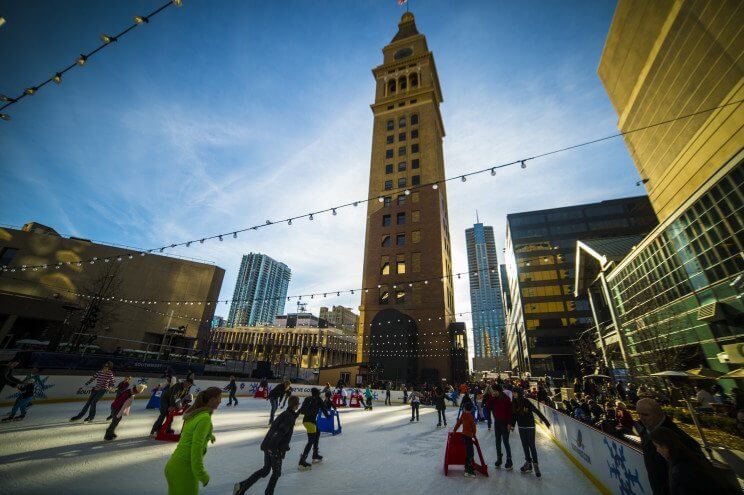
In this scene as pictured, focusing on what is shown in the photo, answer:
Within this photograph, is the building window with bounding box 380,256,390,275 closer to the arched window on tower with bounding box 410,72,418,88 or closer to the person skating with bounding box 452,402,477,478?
the person skating with bounding box 452,402,477,478

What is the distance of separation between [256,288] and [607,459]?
6106 inches

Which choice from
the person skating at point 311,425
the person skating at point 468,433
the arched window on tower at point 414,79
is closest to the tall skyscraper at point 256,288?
the arched window on tower at point 414,79

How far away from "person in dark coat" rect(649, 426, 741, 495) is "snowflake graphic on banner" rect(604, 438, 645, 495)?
8.26 feet

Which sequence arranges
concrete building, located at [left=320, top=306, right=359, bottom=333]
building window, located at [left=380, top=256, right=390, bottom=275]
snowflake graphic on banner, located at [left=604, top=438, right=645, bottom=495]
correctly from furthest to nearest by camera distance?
1. concrete building, located at [left=320, top=306, right=359, bottom=333]
2. building window, located at [left=380, top=256, right=390, bottom=275]
3. snowflake graphic on banner, located at [left=604, top=438, right=645, bottom=495]

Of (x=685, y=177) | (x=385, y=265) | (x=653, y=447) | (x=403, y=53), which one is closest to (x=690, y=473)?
(x=653, y=447)

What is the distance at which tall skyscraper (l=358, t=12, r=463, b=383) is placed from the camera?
1298 inches

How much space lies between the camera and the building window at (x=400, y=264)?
37562mm

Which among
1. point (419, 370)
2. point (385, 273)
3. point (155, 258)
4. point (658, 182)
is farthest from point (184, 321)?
point (658, 182)

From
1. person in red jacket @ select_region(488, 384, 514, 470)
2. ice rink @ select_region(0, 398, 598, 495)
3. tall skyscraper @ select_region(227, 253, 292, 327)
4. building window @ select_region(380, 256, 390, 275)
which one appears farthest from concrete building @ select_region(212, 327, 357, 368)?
person in red jacket @ select_region(488, 384, 514, 470)

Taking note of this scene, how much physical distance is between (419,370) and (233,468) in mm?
29684

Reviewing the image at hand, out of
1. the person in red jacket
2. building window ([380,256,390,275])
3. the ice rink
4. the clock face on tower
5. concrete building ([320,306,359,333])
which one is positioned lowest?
the ice rink

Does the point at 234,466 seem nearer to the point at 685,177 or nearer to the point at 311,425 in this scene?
the point at 311,425

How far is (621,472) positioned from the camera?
485 cm

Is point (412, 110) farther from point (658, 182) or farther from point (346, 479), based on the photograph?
point (346, 479)
